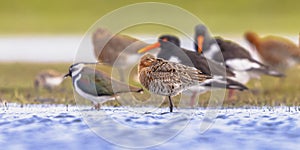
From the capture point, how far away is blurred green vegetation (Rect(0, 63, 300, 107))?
886 centimetres

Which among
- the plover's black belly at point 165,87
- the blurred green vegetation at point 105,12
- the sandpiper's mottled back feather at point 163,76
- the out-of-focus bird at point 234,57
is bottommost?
the plover's black belly at point 165,87

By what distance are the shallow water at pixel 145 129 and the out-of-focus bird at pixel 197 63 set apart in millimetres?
459

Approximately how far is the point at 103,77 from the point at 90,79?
5.5 inches

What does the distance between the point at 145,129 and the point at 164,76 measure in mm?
576

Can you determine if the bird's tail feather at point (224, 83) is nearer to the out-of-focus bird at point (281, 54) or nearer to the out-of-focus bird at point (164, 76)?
the out-of-focus bird at point (164, 76)

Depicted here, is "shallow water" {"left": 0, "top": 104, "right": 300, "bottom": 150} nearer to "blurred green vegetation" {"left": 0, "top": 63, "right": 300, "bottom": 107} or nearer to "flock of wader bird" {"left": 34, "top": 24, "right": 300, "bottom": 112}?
"flock of wader bird" {"left": 34, "top": 24, "right": 300, "bottom": 112}

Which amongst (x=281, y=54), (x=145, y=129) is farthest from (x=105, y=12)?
(x=145, y=129)

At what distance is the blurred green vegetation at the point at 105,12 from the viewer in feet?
66.6

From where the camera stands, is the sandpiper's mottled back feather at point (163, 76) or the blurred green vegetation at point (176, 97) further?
the blurred green vegetation at point (176, 97)

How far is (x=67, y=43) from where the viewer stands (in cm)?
1811

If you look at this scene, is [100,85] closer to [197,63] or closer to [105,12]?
[197,63]

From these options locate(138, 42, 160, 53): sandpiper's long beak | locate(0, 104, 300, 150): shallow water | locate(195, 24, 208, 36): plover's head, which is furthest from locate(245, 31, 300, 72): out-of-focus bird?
locate(0, 104, 300, 150): shallow water

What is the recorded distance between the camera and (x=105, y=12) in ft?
67.7

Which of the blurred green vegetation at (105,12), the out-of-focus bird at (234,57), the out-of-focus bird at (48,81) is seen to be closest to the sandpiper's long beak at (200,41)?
the out-of-focus bird at (234,57)
